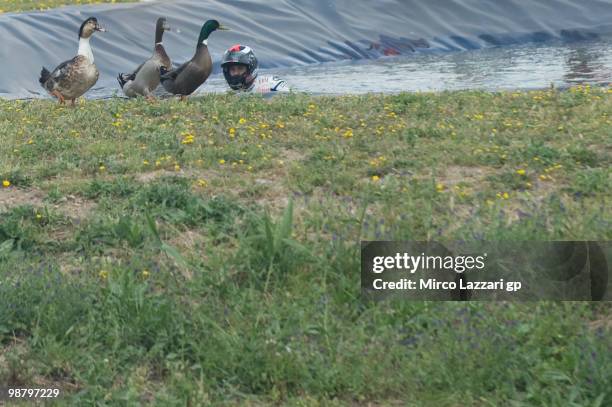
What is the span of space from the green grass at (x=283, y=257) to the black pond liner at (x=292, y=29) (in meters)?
7.60

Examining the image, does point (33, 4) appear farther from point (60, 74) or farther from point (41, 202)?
point (41, 202)

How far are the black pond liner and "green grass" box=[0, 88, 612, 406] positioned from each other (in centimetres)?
760

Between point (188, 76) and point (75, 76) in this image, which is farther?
point (188, 76)

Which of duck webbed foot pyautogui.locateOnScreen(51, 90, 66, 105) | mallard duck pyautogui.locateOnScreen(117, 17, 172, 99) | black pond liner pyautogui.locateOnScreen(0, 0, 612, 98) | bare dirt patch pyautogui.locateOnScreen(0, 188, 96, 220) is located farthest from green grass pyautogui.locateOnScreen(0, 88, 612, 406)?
black pond liner pyautogui.locateOnScreen(0, 0, 612, 98)

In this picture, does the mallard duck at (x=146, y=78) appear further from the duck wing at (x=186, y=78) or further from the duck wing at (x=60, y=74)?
the duck wing at (x=60, y=74)

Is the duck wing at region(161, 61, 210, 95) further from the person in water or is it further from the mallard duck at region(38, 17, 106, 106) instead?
the person in water

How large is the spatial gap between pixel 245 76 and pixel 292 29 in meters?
5.04

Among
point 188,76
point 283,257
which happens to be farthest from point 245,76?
point 283,257

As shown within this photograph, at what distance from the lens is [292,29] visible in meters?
19.2

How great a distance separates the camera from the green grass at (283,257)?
4336 millimetres

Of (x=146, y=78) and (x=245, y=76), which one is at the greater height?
(x=245, y=76)

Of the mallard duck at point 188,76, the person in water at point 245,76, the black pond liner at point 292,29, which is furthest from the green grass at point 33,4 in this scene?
the mallard duck at point 188,76

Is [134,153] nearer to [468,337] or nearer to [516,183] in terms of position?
[516,183]

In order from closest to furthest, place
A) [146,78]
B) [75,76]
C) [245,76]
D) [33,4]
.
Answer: [75,76], [146,78], [245,76], [33,4]
